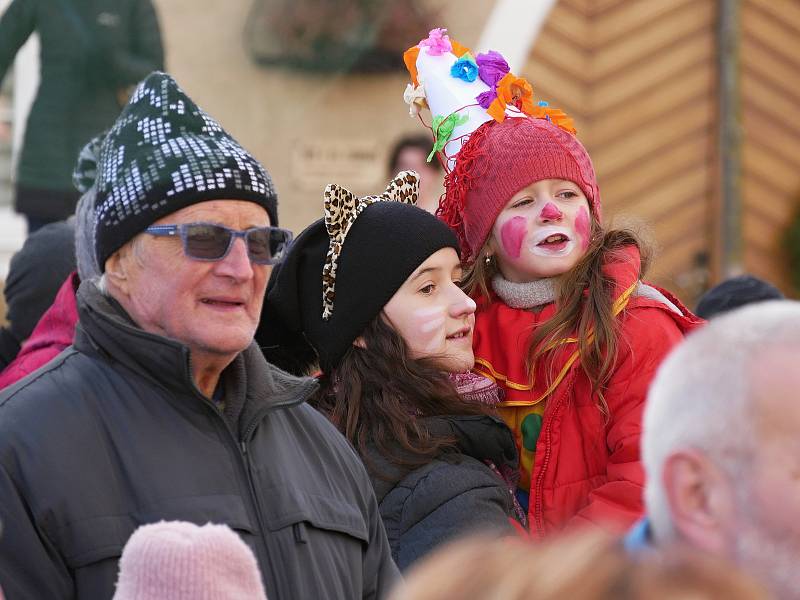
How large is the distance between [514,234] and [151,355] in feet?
4.19

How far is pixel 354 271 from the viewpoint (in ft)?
10.8

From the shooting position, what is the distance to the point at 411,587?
1.32 m

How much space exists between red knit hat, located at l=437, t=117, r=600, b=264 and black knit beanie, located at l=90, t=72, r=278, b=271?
0.91 m

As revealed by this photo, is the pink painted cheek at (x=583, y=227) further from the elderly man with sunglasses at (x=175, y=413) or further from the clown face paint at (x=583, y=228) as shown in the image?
the elderly man with sunglasses at (x=175, y=413)

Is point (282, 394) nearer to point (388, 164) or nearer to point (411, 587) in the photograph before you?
point (411, 587)

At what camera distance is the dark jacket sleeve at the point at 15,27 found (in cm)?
600

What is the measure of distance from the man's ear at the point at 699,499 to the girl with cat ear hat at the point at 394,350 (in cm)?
130

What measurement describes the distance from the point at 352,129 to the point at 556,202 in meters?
4.30

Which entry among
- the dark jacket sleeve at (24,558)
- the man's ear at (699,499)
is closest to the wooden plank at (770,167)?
the dark jacket sleeve at (24,558)

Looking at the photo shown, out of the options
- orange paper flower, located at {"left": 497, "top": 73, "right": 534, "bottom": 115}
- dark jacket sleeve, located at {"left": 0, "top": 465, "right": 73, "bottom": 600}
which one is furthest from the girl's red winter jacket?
dark jacket sleeve, located at {"left": 0, "top": 465, "right": 73, "bottom": 600}

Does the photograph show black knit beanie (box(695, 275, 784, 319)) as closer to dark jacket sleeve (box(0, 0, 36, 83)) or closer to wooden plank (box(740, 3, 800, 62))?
dark jacket sleeve (box(0, 0, 36, 83))

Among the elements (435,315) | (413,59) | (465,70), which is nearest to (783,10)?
→ (413,59)

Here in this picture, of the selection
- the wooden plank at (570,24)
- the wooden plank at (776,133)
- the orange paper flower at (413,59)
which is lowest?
the wooden plank at (776,133)

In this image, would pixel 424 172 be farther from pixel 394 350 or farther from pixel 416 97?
pixel 394 350
